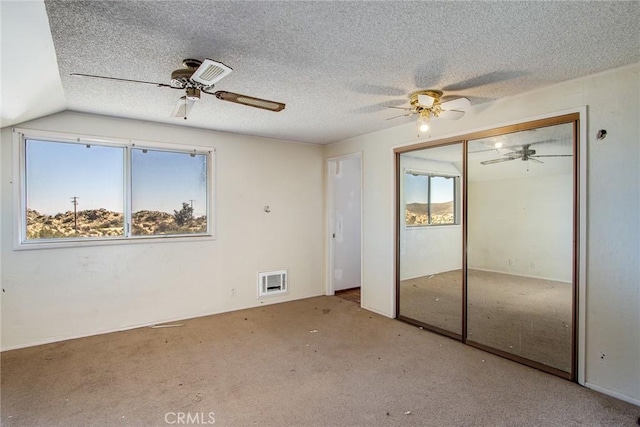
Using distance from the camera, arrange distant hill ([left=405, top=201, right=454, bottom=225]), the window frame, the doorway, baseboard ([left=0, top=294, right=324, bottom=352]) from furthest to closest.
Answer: the doorway, distant hill ([left=405, top=201, right=454, bottom=225]), the window frame, baseboard ([left=0, top=294, right=324, bottom=352])

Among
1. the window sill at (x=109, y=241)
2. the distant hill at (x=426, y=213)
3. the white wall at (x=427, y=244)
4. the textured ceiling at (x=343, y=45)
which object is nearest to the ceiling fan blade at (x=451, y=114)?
the textured ceiling at (x=343, y=45)

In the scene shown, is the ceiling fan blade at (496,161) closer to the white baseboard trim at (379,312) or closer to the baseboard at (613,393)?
the baseboard at (613,393)

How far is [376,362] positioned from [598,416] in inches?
60.7

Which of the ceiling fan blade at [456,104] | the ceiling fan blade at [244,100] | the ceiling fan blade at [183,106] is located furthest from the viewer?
the ceiling fan blade at [456,104]

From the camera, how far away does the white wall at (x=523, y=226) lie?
274cm

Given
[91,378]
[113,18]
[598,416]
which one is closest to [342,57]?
[113,18]

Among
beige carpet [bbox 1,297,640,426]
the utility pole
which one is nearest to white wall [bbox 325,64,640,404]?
beige carpet [bbox 1,297,640,426]

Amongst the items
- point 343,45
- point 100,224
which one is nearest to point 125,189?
point 100,224

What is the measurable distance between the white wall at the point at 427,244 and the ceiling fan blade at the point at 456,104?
869 millimetres

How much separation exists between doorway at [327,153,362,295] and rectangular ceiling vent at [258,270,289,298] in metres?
0.78

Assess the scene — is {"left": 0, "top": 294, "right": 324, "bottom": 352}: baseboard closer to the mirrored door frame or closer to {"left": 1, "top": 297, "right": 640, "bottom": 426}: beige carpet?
{"left": 1, "top": 297, "right": 640, "bottom": 426}: beige carpet

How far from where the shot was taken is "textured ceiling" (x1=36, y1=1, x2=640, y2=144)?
5.55 feet

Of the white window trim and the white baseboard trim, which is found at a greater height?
the white window trim

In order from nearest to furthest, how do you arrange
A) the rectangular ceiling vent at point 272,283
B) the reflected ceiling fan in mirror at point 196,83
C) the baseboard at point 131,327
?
the reflected ceiling fan in mirror at point 196,83
the baseboard at point 131,327
the rectangular ceiling vent at point 272,283
